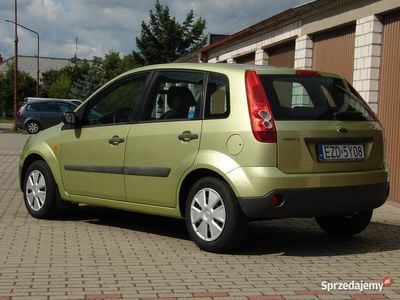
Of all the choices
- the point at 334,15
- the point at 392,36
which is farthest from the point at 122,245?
the point at 334,15

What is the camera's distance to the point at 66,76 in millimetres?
77062

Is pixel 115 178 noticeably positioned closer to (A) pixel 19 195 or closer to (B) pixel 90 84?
(A) pixel 19 195

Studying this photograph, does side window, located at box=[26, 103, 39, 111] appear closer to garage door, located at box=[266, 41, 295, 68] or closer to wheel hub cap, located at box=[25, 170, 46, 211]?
garage door, located at box=[266, 41, 295, 68]

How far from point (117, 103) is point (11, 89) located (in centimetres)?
6279

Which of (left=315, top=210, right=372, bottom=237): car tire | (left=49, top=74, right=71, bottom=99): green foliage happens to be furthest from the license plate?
(left=49, top=74, right=71, bottom=99): green foliage

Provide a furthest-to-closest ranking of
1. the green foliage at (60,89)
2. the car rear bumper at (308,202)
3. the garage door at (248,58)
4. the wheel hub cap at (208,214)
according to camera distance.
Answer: the green foliage at (60,89), the garage door at (248,58), the wheel hub cap at (208,214), the car rear bumper at (308,202)

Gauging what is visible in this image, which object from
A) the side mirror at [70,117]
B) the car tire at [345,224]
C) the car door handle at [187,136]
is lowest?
the car tire at [345,224]

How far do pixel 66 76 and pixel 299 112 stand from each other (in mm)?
73655

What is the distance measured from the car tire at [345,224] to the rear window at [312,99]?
108 centimetres

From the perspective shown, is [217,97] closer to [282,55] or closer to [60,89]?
[282,55]

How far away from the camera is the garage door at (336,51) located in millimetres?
11586

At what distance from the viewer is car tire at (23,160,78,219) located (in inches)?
299

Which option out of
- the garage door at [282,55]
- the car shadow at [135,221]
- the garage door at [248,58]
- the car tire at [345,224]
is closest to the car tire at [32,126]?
the garage door at [248,58]

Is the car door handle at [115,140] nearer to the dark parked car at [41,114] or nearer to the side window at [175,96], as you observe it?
the side window at [175,96]
